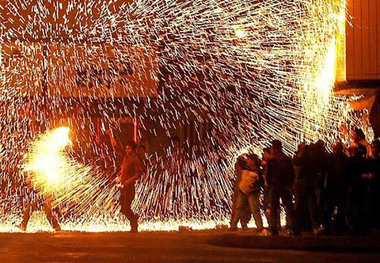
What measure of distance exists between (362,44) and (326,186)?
4442mm

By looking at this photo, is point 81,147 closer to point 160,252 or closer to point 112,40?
point 112,40

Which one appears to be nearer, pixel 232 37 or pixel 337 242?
pixel 337 242

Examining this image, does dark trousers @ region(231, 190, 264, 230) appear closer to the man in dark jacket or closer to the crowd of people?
the crowd of people

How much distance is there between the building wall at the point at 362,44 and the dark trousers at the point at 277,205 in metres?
4.10

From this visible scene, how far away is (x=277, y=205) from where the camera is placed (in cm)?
1858

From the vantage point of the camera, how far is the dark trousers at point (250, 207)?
20016 mm

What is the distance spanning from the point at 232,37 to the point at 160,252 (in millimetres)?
9098

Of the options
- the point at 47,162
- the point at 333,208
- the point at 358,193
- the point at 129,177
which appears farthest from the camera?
the point at 47,162

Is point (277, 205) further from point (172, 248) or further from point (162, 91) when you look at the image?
point (162, 91)

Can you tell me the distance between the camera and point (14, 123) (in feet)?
89.5

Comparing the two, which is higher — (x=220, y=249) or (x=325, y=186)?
(x=325, y=186)

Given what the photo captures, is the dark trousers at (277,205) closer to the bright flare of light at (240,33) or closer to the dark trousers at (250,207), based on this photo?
the dark trousers at (250,207)

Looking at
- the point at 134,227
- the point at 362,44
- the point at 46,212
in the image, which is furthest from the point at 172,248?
the point at 362,44

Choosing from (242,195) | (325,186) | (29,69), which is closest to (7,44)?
(29,69)
